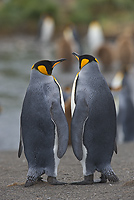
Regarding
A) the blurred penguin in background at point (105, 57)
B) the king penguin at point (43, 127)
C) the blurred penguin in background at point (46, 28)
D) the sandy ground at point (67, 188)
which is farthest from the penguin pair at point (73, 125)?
the blurred penguin in background at point (46, 28)

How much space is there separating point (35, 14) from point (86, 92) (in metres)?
23.2

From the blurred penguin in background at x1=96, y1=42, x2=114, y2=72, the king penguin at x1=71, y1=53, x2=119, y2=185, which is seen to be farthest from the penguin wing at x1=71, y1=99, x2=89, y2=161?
the blurred penguin in background at x1=96, y1=42, x2=114, y2=72

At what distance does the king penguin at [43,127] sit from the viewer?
368 cm

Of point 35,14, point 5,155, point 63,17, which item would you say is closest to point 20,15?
point 35,14

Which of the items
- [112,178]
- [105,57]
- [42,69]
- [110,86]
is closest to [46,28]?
[105,57]

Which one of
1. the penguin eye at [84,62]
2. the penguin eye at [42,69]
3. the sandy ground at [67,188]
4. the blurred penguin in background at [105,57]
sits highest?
the blurred penguin in background at [105,57]

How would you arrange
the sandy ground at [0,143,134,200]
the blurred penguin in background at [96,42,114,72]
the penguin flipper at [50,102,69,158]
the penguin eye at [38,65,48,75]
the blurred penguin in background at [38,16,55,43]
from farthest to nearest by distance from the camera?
1. the blurred penguin in background at [38,16,55,43]
2. the blurred penguin in background at [96,42,114,72]
3. the penguin eye at [38,65,48,75]
4. the penguin flipper at [50,102,69,158]
5. the sandy ground at [0,143,134,200]

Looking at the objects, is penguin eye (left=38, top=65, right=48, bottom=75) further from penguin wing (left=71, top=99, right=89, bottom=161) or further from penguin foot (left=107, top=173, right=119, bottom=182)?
penguin foot (left=107, top=173, right=119, bottom=182)

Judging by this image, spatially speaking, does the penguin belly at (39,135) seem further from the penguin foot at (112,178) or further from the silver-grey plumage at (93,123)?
the penguin foot at (112,178)

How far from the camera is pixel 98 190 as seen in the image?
11.6 ft

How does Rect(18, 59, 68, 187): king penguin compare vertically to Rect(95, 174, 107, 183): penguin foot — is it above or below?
above

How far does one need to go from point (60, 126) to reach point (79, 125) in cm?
17

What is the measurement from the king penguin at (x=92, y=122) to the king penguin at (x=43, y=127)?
136mm

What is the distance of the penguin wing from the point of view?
12.0 ft
